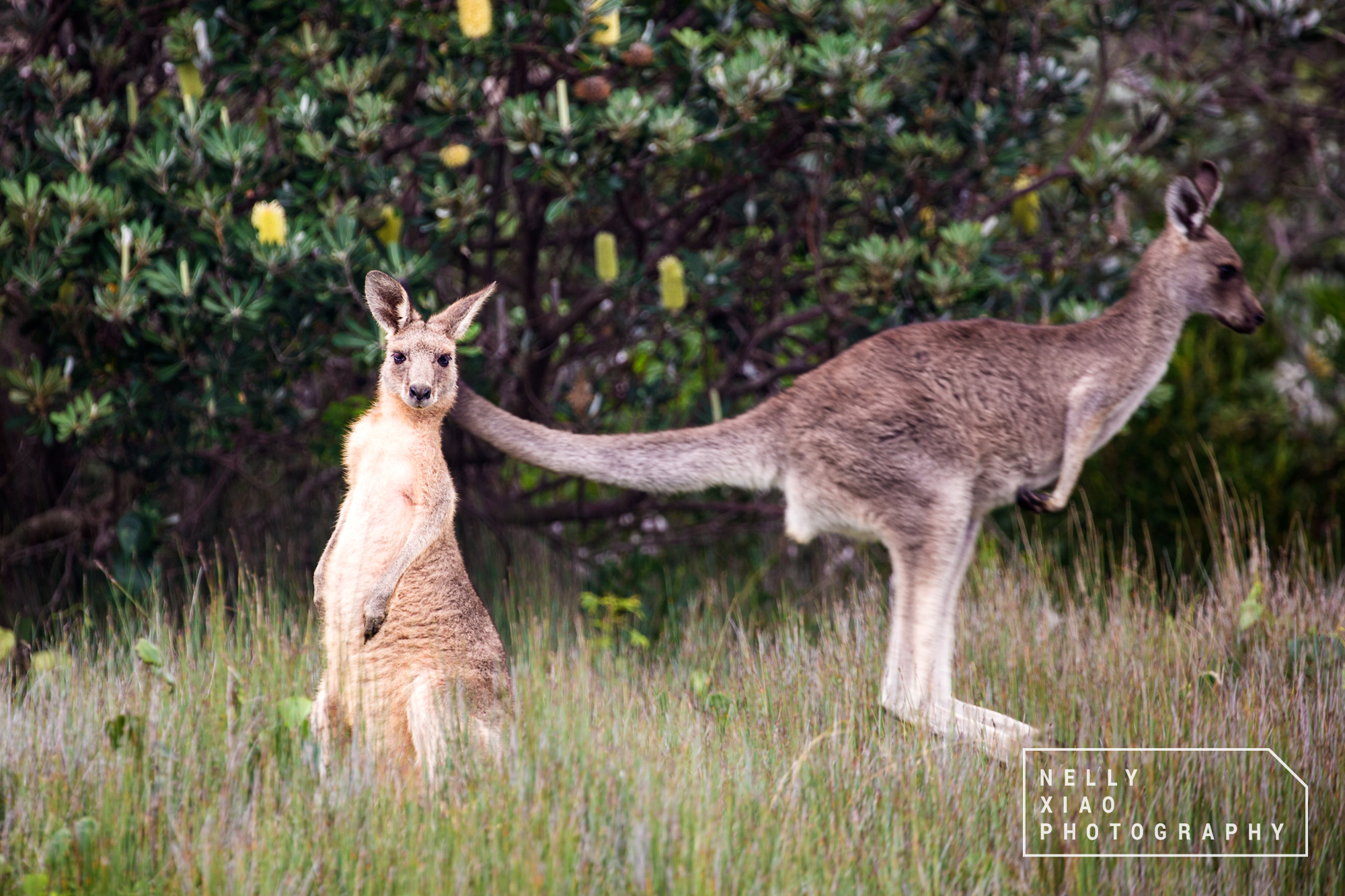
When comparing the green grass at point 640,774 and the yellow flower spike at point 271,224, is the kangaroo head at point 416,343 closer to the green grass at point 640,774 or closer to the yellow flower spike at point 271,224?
the green grass at point 640,774

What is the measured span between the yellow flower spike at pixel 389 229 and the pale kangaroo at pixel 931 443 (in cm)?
167

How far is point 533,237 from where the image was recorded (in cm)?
602

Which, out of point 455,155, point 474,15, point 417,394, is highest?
point 474,15

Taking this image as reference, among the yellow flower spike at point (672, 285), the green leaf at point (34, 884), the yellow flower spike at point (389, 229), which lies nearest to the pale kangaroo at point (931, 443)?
the yellow flower spike at point (672, 285)

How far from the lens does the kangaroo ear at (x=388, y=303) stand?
9.97 feet

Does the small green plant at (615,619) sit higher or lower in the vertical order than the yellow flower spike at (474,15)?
lower

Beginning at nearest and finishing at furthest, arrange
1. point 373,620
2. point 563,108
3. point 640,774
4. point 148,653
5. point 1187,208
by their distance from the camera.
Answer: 1. point 373,620
2. point 640,774
3. point 148,653
4. point 1187,208
5. point 563,108

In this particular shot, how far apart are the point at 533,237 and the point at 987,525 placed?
3205 mm

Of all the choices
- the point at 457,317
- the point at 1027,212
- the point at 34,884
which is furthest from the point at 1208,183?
the point at 34,884

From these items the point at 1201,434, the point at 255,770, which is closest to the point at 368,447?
the point at 255,770

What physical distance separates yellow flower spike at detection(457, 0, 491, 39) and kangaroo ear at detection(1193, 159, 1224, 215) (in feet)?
8.66

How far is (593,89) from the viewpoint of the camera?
497 cm

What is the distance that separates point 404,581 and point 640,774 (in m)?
0.78

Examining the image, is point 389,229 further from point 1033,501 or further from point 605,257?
point 1033,501
